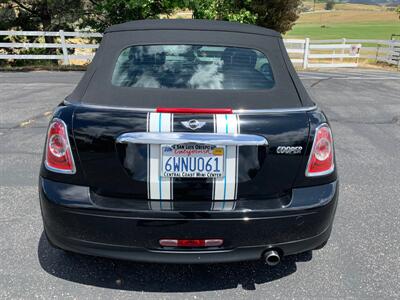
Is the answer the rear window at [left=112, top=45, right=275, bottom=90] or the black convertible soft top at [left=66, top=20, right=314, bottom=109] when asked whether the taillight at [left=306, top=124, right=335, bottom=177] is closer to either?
the black convertible soft top at [left=66, top=20, right=314, bottom=109]

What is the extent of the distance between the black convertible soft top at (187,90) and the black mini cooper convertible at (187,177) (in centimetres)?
2

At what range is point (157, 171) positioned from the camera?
206 centimetres

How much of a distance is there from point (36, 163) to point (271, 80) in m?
3.23

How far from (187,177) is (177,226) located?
0.95 ft

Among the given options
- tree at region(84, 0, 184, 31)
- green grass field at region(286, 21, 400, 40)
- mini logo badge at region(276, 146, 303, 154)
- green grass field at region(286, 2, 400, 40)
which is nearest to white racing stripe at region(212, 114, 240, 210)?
mini logo badge at region(276, 146, 303, 154)

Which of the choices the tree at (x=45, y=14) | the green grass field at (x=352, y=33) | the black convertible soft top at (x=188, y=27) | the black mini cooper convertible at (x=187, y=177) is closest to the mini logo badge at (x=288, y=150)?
the black mini cooper convertible at (x=187, y=177)

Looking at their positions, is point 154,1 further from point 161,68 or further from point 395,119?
point 161,68

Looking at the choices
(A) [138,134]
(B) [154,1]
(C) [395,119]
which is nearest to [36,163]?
(A) [138,134]

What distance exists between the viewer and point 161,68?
257 centimetres

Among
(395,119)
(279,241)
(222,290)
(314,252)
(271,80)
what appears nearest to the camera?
(279,241)

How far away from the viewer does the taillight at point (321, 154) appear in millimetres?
2168

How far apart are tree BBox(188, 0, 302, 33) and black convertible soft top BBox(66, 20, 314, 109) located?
11.3 metres

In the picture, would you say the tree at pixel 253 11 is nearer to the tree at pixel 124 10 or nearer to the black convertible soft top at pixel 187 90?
the tree at pixel 124 10

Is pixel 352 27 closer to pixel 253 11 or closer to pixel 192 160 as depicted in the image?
pixel 253 11
